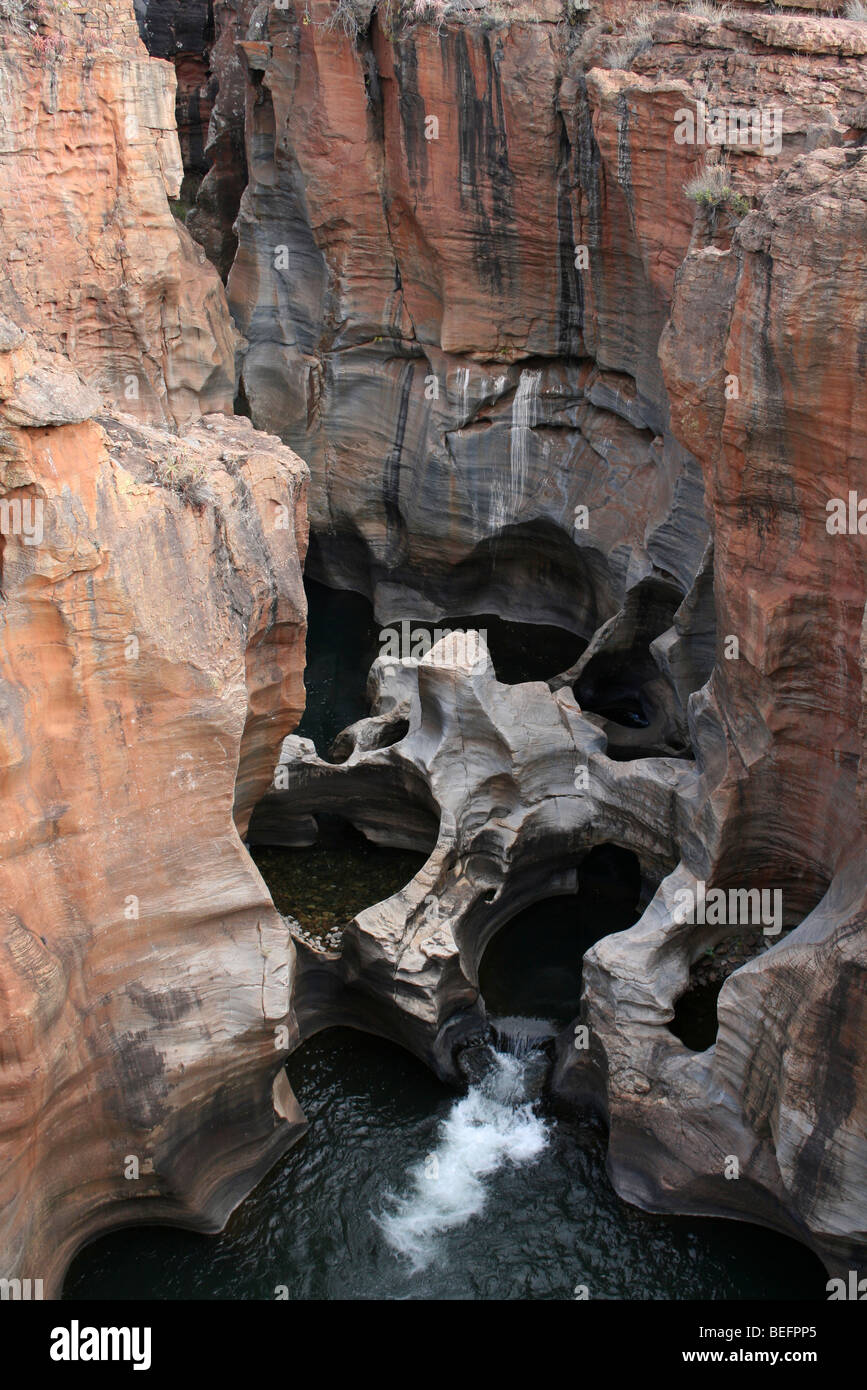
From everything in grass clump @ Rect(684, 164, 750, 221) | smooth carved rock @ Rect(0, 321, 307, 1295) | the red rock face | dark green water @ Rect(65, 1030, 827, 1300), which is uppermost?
the red rock face

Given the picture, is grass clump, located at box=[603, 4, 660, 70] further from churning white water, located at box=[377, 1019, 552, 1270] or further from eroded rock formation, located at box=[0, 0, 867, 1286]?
churning white water, located at box=[377, 1019, 552, 1270]

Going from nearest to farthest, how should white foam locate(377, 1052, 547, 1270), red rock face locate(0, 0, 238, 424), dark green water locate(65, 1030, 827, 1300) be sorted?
dark green water locate(65, 1030, 827, 1300) → white foam locate(377, 1052, 547, 1270) → red rock face locate(0, 0, 238, 424)

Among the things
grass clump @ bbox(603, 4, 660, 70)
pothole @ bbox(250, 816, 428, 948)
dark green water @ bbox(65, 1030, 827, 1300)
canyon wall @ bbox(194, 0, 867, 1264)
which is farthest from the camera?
grass clump @ bbox(603, 4, 660, 70)

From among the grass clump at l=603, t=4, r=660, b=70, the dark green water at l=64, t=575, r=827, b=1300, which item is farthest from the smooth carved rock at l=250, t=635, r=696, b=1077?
the grass clump at l=603, t=4, r=660, b=70

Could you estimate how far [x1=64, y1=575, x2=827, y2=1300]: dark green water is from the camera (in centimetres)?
1049

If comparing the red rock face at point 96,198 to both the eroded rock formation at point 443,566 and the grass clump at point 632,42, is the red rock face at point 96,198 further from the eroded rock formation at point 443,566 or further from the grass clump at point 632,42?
the grass clump at point 632,42

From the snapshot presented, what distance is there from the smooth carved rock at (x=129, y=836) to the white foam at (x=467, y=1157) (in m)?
1.39

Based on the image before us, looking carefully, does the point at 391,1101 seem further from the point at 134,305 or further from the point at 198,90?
the point at 198,90

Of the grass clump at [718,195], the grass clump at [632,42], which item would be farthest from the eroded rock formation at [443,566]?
the grass clump at [632,42]

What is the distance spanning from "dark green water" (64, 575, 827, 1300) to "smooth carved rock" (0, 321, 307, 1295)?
1.34 ft

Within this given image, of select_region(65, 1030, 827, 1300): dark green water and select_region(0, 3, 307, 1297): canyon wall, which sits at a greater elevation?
select_region(0, 3, 307, 1297): canyon wall

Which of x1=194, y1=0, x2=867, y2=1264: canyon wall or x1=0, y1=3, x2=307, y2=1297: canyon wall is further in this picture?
x1=194, y1=0, x2=867, y2=1264: canyon wall

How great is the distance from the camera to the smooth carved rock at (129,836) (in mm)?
8945

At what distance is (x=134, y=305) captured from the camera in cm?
1722
